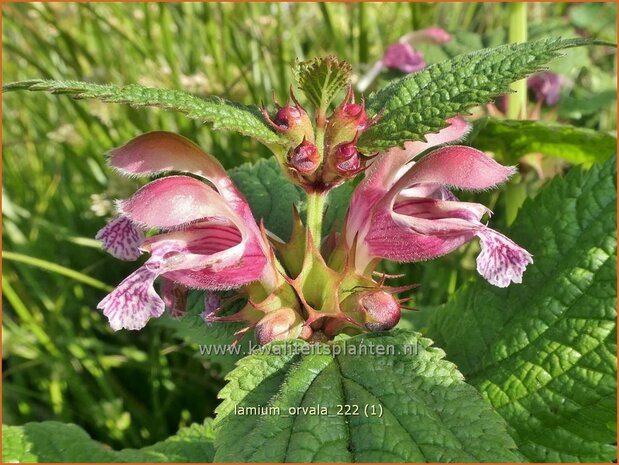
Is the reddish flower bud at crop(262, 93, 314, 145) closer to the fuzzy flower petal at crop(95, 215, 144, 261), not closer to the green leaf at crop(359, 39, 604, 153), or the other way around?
the green leaf at crop(359, 39, 604, 153)

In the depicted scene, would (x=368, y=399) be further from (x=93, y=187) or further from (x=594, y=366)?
(x=93, y=187)

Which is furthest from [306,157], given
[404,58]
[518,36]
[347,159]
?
[404,58]

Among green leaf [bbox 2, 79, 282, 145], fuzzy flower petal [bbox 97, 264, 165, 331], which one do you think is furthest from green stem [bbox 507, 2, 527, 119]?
fuzzy flower petal [bbox 97, 264, 165, 331]

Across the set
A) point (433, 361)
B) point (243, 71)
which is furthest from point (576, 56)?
point (433, 361)

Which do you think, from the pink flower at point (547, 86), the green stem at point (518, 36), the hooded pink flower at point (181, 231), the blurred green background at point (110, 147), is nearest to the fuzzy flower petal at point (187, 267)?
the hooded pink flower at point (181, 231)

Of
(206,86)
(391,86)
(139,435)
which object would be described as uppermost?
(391,86)
